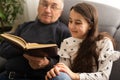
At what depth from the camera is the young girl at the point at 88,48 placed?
1.42 m

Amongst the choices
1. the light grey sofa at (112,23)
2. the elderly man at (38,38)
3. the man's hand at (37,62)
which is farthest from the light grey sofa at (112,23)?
the man's hand at (37,62)

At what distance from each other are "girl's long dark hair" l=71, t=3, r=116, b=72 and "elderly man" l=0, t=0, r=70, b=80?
0.24 metres

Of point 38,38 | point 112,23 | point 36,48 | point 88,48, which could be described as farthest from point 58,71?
point 112,23

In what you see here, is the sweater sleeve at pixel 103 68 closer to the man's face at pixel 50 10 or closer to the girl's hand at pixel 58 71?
the girl's hand at pixel 58 71

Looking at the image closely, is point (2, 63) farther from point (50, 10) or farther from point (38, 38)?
point (50, 10)

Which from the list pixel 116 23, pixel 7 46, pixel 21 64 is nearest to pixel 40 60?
pixel 21 64

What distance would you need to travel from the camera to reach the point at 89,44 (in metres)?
1.50

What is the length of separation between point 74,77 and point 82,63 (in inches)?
5.4

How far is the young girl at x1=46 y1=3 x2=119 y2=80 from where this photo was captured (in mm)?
1425

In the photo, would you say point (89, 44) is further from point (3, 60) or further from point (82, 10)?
point (3, 60)

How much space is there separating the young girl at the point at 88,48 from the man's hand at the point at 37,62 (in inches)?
6.2

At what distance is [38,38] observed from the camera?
1.80 metres

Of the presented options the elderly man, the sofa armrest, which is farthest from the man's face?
the sofa armrest

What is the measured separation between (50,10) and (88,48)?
1.60ft
